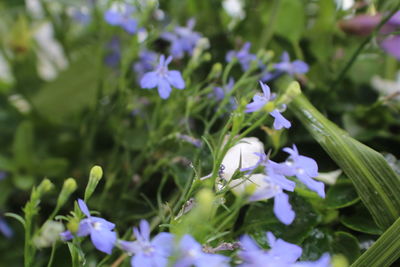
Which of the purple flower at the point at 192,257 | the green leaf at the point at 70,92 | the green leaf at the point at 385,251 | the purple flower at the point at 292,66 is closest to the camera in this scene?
the purple flower at the point at 192,257

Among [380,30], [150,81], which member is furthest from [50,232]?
[380,30]

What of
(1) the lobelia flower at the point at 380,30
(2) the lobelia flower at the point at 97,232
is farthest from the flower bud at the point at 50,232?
(1) the lobelia flower at the point at 380,30

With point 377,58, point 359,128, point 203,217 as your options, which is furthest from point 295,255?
point 377,58

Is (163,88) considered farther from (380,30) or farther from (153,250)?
(380,30)

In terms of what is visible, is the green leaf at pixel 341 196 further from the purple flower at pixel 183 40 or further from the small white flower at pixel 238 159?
the purple flower at pixel 183 40

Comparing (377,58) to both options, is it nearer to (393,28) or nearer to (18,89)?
(393,28)
